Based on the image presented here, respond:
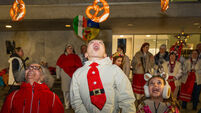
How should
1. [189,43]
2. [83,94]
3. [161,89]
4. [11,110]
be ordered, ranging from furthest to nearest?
1. [189,43]
2. [161,89]
3. [83,94]
4. [11,110]

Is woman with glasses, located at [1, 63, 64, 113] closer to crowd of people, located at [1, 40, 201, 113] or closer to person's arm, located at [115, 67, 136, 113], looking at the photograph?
crowd of people, located at [1, 40, 201, 113]

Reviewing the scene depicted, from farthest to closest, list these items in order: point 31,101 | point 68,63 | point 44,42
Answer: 1. point 44,42
2. point 68,63
3. point 31,101

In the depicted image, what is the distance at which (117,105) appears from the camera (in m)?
1.76


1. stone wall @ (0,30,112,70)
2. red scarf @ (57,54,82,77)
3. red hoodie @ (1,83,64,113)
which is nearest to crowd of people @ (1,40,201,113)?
red hoodie @ (1,83,64,113)

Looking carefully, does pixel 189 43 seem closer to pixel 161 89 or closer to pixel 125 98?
pixel 161 89

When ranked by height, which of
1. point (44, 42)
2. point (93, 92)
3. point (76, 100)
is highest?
point (44, 42)

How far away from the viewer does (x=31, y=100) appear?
5.30 ft

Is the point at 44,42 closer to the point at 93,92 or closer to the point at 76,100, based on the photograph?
the point at 76,100

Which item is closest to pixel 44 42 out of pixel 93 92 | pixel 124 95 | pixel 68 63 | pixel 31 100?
pixel 68 63

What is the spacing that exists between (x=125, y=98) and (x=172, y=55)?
3011 mm

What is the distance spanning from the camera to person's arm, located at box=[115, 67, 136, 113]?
162 centimetres

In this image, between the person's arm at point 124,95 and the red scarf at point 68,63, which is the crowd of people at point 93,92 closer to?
the person's arm at point 124,95

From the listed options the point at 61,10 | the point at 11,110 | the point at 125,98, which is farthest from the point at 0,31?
the point at 125,98

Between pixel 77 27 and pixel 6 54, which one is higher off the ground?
pixel 77 27
